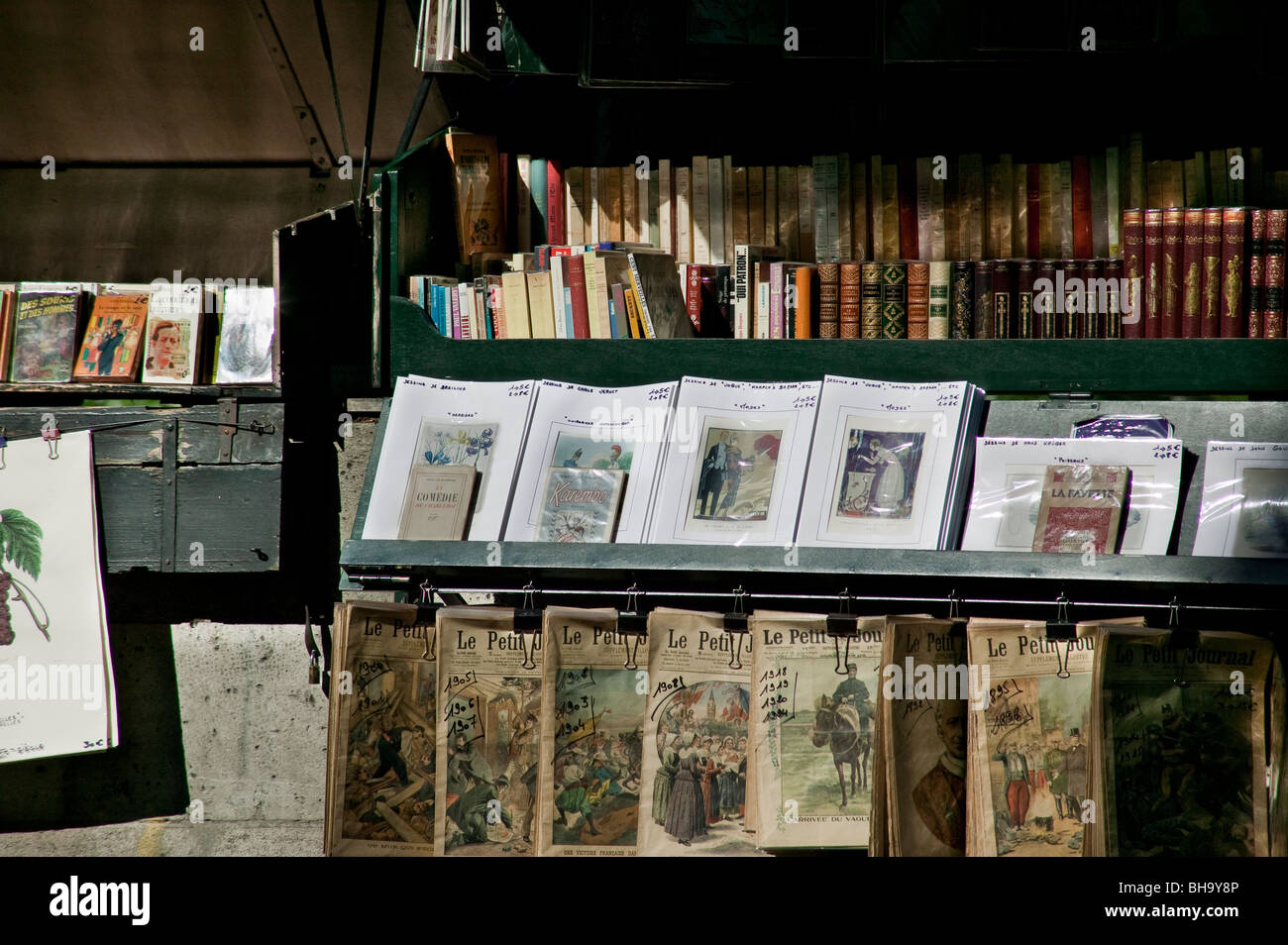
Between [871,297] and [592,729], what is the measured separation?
1.20m

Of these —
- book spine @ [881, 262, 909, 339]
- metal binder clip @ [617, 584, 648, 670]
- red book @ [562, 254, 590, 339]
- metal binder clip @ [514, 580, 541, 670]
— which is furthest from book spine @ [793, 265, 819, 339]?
metal binder clip @ [514, 580, 541, 670]

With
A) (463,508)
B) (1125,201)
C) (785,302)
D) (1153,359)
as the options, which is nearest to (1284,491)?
(1153,359)

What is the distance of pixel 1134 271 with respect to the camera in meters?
2.86

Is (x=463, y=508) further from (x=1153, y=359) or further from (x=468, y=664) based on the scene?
(x=1153, y=359)

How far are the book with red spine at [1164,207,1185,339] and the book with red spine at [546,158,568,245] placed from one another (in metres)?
1.49

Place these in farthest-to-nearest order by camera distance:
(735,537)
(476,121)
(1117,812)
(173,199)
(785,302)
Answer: (173,199), (476,121), (785,302), (735,537), (1117,812)

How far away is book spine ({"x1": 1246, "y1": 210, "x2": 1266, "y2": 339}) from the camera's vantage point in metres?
2.80

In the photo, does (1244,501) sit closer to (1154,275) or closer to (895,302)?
(1154,275)

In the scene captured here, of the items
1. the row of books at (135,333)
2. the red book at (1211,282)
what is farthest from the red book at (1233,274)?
the row of books at (135,333)

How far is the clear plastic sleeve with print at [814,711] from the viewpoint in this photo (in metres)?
2.44

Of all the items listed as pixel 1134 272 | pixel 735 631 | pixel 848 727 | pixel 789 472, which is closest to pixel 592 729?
pixel 735 631

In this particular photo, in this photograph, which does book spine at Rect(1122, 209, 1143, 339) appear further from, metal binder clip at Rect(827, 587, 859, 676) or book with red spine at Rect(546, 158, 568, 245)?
book with red spine at Rect(546, 158, 568, 245)

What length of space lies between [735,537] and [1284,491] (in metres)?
1.07

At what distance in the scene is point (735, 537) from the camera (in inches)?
101
